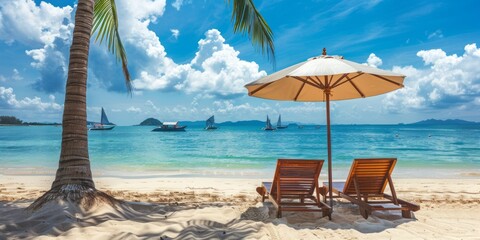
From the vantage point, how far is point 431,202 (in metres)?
6.61

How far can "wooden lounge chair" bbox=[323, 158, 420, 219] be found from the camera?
4.86 meters

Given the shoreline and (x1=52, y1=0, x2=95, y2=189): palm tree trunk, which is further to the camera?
the shoreline

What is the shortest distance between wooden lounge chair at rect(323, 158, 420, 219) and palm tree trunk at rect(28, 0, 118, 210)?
372cm

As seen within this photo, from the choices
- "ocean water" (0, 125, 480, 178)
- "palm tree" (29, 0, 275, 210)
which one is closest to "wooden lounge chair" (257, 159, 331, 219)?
"palm tree" (29, 0, 275, 210)

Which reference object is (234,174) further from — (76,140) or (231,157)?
(231,157)

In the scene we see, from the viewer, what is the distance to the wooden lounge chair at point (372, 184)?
4859 mm

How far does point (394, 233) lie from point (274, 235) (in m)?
1.58

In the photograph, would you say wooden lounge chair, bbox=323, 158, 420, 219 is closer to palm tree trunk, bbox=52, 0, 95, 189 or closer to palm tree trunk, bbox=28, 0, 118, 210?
palm tree trunk, bbox=28, 0, 118, 210

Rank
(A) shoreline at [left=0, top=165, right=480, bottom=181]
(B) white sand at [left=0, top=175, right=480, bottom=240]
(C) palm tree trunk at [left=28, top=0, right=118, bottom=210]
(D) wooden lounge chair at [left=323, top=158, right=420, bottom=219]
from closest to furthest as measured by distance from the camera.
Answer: (B) white sand at [left=0, top=175, right=480, bottom=240], (C) palm tree trunk at [left=28, top=0, right=118, bottom=210], (D) wooden lounge chair at [left=323, top=158, right=420, bottom=219], (A) shoreline at [left=0, top=165, right=480, bottom=181]

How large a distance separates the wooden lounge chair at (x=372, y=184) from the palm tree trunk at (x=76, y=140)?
12.2ft

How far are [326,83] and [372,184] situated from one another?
5.88 ft

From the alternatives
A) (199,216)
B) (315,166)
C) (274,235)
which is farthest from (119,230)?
(315,166)

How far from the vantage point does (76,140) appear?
4957 mm

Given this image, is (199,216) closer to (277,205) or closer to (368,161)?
(277,205)
